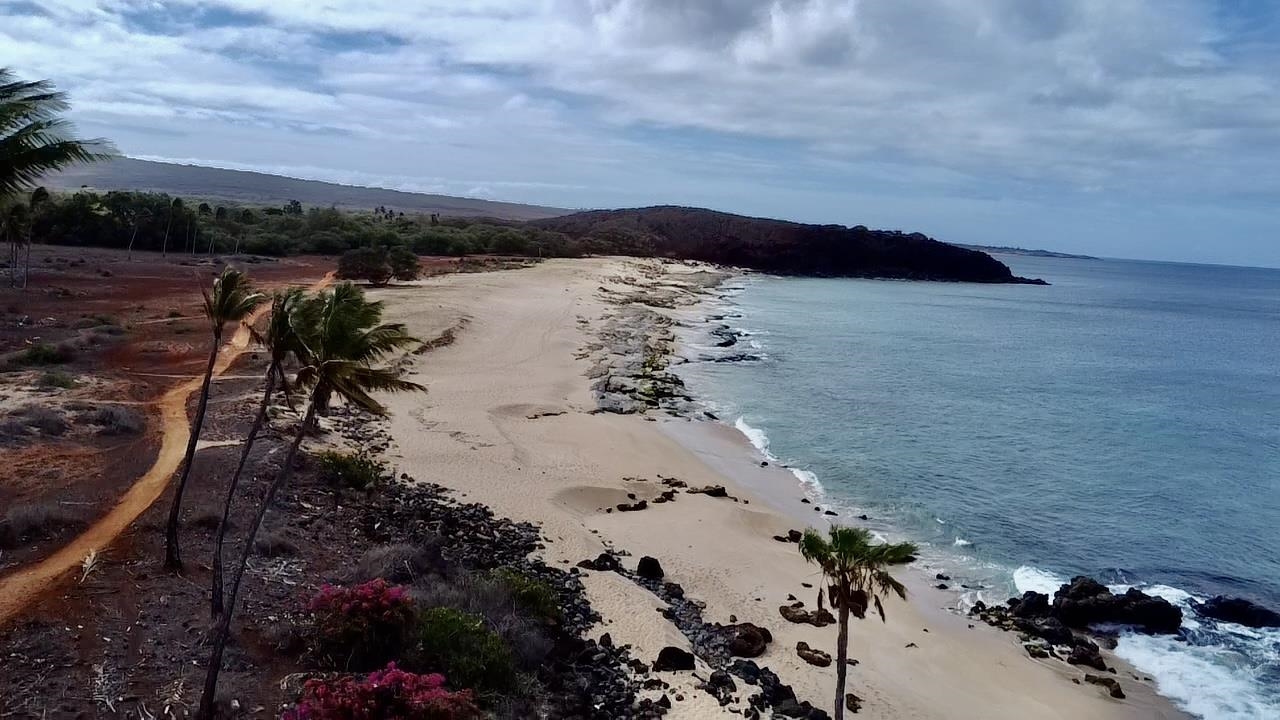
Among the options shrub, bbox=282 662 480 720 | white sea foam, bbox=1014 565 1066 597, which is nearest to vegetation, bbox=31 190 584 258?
white sea foam, bbox=1014 565 1066 597

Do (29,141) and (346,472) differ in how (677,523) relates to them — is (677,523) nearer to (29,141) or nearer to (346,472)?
(346,472)

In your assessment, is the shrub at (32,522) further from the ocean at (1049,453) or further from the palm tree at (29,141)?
the ocean at (1049,453)

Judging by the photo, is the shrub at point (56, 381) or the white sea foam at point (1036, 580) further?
the shrub at point (56, 381)

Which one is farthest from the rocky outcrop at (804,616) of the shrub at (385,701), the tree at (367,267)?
the tree at (367,267)

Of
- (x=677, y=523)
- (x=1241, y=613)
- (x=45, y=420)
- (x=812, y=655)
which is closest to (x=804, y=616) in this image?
(x=812, y=655)

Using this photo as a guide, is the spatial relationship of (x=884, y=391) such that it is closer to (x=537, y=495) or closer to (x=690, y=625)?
(x=537, y=495)

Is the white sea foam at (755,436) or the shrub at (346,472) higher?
the shrub at (346,472)

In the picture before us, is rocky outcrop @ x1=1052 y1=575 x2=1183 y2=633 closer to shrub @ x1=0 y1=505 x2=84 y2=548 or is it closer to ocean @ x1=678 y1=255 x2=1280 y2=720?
ocean @ x1=678 y1=255 x2=1280 y2=720
